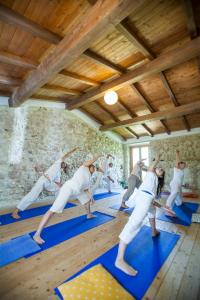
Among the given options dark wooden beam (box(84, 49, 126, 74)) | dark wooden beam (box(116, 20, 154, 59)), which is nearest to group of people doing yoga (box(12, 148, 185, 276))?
dark wooden beam (box(84, 49, 126, 74))

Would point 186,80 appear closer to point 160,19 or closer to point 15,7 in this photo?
point 160,19

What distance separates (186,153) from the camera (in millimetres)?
6836

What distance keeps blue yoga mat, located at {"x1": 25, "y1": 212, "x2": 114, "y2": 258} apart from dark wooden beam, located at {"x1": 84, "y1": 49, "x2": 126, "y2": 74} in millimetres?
3406

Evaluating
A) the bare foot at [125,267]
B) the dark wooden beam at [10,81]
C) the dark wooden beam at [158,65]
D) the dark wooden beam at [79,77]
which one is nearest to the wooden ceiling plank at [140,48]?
the dark wooden beam at [158,65]

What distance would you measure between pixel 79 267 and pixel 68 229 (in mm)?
1098

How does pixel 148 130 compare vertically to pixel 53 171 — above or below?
above

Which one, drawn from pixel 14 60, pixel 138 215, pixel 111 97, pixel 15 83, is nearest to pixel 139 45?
pixel 111 97

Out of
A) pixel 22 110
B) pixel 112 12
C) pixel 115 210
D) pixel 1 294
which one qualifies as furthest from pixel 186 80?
pixel 1 294

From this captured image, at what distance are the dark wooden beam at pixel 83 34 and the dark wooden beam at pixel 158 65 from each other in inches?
67.7

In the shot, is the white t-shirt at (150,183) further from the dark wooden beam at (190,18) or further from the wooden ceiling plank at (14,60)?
the wooden ceiling plank at (14,60)

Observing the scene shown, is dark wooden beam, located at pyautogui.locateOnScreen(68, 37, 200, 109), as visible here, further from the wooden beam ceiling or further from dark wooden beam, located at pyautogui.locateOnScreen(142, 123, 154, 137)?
dark wooden beam, located at pyautogui.locateOnScreen(142, 123, 154, 137)

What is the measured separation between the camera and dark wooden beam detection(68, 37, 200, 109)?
292 cm

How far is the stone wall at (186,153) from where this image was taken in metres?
6.56

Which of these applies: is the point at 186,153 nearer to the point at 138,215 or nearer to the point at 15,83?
the point at 138,215
